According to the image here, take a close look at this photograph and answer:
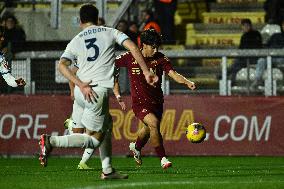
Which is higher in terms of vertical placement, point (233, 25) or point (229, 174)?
point (233, 25)

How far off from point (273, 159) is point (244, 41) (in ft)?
11.0

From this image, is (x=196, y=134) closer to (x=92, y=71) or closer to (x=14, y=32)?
(x=92, y=71)

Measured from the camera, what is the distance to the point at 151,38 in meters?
15.4

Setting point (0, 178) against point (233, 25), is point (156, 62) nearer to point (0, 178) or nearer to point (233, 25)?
point (0, 178)

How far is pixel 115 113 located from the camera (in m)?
20.5

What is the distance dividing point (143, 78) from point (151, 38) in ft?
2.68

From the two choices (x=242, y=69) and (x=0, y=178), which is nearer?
(x=0, y=178)

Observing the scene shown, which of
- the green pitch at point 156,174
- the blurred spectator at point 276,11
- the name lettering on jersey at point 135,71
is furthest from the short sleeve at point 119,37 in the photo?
the blurred spectator at point 276,11

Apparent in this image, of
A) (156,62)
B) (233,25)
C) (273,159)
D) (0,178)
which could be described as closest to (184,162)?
(273,159)

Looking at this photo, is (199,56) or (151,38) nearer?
(151,38)

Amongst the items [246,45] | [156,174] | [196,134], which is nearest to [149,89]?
[196,134]

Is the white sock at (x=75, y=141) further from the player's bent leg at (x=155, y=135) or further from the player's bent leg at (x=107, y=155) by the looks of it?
the player's bent leg at (x=155, y=135)

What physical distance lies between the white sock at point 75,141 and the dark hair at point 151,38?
3.82m

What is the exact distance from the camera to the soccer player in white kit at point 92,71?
38.8 ft
